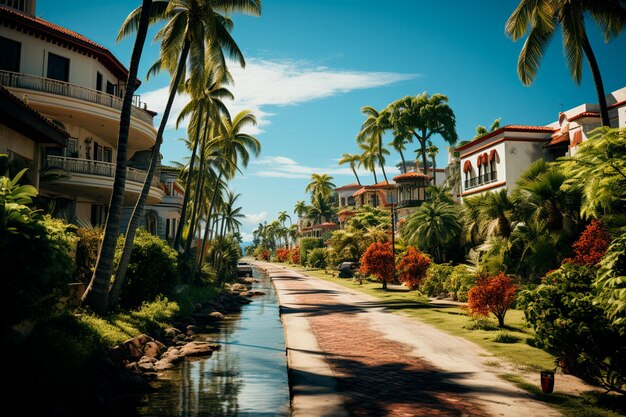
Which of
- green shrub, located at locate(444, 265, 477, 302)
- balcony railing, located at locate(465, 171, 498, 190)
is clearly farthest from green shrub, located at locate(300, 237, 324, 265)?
green shrub, located at locate(444, 265, 477, 302)

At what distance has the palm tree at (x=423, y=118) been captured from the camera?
59031 millimetres

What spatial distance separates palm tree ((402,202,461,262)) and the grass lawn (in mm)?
6081

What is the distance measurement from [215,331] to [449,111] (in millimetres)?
48779

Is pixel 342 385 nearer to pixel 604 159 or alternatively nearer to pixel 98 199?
pixel 604 159

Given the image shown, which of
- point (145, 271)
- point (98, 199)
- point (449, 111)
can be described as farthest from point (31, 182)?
point (449, 111)

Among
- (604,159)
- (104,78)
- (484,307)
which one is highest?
(104,78)

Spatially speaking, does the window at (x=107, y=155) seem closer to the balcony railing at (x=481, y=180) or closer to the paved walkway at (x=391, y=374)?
the paved walkway at (x=391, y=374)

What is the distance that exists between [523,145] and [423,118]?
78.5 feet

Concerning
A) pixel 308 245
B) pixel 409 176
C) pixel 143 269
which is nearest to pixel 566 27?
pixel 143 269

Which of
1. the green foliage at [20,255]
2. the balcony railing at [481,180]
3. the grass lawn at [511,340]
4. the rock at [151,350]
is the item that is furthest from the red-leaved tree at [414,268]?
the green foliage at [20,255]

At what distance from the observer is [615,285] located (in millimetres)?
7965

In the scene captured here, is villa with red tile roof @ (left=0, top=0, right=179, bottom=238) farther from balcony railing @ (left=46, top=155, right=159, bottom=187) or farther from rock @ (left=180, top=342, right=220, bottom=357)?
rock @ (left=180, top=342, right=220, bottom=357)

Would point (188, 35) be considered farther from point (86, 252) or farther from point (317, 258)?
point (317, 258)

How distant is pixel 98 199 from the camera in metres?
26.4
